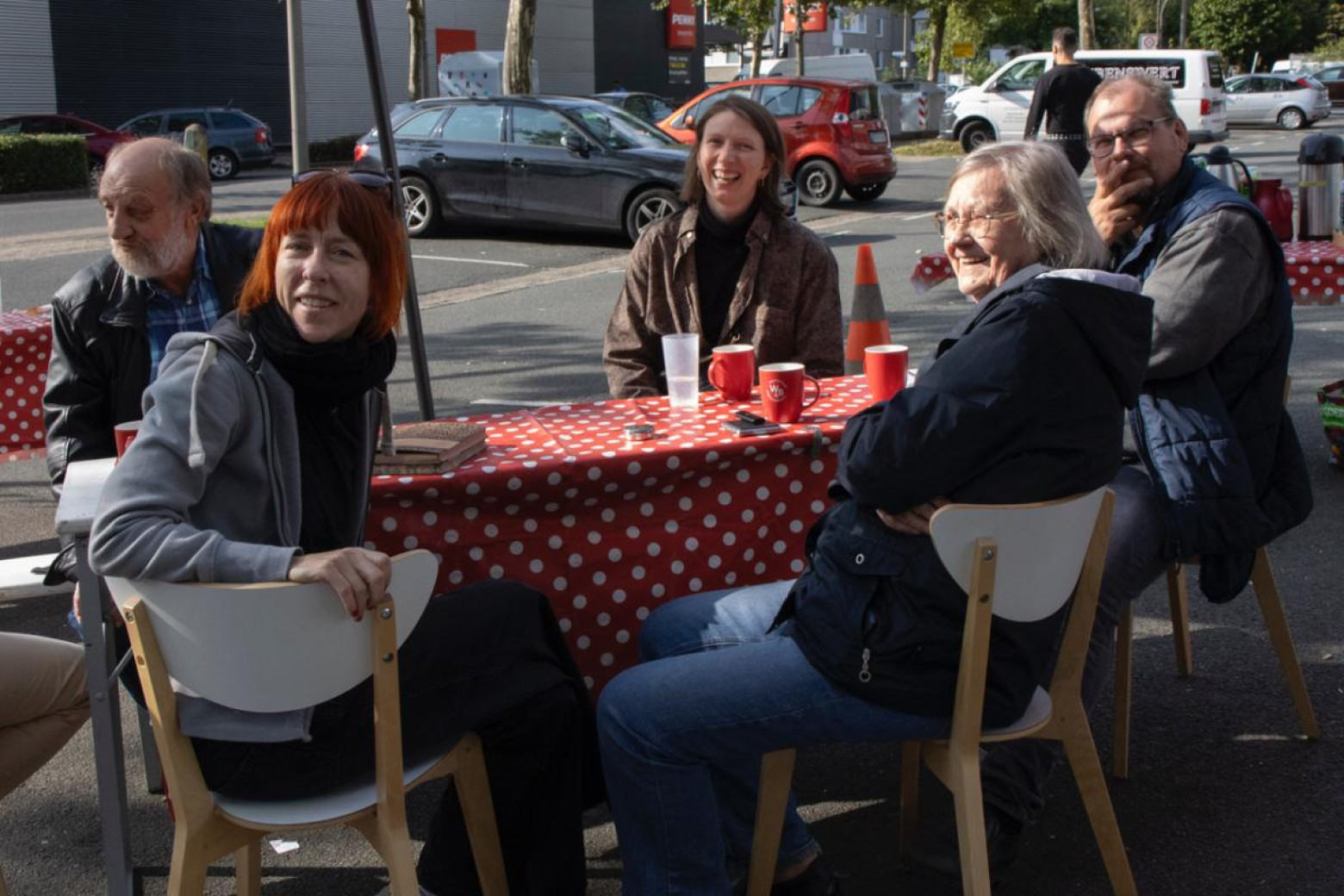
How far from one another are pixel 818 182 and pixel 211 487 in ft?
53.2

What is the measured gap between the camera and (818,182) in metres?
18.1

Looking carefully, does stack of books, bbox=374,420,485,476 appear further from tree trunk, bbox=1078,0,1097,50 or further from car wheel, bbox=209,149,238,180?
tree trunk, bbox=1078,0,1097,50

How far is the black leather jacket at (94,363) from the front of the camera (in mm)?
3562

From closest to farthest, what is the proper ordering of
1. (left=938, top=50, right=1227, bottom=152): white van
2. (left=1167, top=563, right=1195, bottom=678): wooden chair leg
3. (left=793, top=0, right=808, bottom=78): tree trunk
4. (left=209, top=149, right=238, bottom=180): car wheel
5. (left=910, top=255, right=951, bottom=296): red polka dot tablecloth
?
(left=1167, top=563, right=1195, bottom=678): wooden chair leg < (left=910, top=255, right=951, bottom=296): red polka dot tablecloth < (left=938, top=50, right=1227, bottom=152): white van < (left=209, top=149, right=238, bottom=180): car wheel < (left=793, top=0, right=808, bottom=78): tree trunk

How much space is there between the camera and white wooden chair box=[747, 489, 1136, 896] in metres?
2.34

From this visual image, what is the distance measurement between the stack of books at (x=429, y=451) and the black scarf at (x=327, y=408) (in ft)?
1.06

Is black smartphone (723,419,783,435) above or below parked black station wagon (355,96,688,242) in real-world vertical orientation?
below

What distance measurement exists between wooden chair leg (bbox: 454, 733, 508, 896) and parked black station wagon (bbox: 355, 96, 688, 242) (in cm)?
1141

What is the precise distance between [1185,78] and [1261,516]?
Result: 81.6 feet

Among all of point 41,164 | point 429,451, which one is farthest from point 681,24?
point 429,451

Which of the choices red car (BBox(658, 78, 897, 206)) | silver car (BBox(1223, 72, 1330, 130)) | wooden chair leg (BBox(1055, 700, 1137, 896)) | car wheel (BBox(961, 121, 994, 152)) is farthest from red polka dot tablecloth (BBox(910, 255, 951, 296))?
silver car (BBox(1223, 72, 1330, 130))

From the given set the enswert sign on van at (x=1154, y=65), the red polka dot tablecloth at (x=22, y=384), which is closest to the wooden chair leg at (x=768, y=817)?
the red polka dot tablecloth at (x=22, y=384)

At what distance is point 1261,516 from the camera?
3197mm

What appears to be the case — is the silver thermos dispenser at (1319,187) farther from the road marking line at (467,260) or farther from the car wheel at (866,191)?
the car wheel at (866,191)
